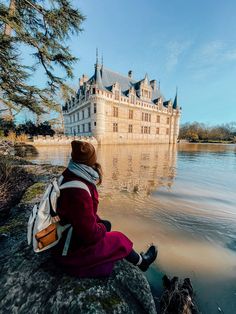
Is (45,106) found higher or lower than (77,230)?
higher

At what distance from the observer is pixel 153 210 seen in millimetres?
4457

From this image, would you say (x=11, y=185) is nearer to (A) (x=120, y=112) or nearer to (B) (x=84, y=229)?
(B) (x=84, y=229)

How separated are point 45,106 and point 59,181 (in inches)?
198

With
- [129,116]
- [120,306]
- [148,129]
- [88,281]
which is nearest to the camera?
[120,306]

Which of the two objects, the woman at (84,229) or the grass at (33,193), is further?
the grass at (33,193)

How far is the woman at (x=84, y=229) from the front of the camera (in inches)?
53.5

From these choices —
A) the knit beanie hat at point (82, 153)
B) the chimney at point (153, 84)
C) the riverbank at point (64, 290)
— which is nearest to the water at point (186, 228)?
the riverbank at point (64, 290)

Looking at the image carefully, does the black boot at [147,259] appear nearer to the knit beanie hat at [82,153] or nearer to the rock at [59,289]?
the rock at [59,289]

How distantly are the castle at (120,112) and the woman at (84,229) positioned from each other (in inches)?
1082

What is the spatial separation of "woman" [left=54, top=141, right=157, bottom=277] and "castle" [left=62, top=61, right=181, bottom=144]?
27483 millimetres

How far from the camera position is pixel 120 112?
3578 cm

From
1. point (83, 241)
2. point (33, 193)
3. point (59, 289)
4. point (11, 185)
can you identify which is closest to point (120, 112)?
point (11, 185)

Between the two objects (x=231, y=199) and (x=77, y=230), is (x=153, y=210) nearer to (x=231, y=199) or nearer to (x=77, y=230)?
(x=231, y=199)

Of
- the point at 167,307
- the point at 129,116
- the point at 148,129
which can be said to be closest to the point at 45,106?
the point at 167,307
